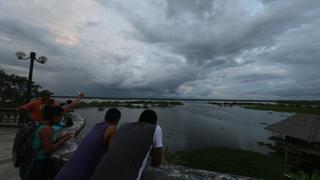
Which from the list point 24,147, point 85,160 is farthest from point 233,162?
point 85,160

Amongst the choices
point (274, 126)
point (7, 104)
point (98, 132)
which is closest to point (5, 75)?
point (7, 104)

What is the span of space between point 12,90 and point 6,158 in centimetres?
954

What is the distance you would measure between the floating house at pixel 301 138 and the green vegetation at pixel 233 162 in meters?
5.73

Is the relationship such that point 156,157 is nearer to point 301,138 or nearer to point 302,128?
point 301,138

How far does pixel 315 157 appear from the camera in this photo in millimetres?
23766

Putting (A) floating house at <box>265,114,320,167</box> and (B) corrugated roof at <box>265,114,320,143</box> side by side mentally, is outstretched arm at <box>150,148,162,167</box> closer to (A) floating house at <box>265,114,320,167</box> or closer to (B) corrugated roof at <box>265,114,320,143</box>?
(A) floating house at <box>265,114,320,167</box>

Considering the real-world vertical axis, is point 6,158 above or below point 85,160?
below

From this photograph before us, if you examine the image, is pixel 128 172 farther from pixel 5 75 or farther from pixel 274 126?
pixel 274 126

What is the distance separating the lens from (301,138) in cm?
2412

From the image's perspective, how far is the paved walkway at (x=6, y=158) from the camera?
5836 millimetres

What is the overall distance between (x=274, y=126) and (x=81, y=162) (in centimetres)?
2870

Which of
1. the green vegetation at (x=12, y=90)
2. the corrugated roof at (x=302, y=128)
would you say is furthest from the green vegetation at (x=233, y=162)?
the green vegetation at (x=12, y=90)

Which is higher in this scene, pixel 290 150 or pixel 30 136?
pixel 30 136

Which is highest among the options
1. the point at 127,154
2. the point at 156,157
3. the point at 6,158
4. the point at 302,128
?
the point at 127,154
